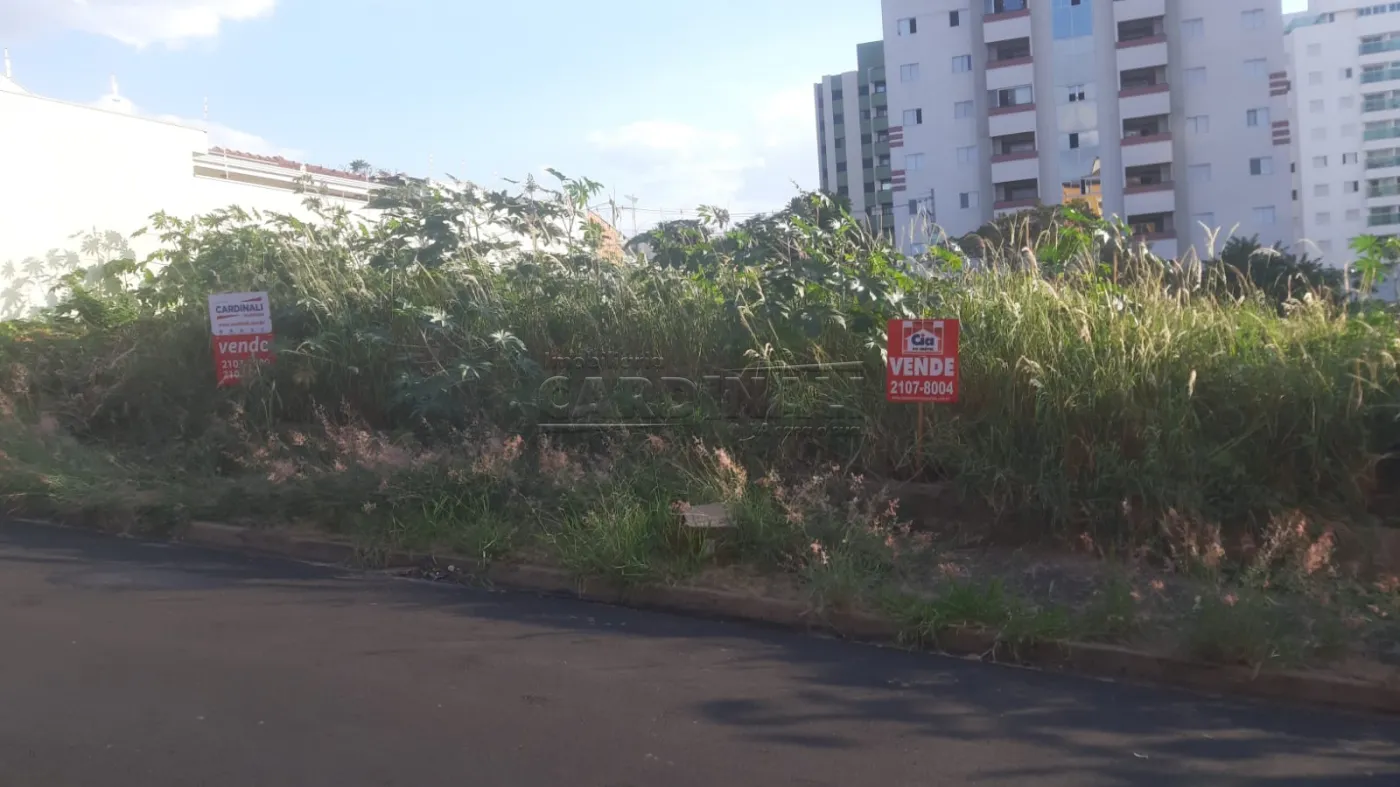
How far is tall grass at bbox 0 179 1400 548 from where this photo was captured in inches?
308

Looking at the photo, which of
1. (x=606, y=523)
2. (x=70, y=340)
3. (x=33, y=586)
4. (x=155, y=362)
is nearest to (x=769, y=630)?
(x=606, y=523)

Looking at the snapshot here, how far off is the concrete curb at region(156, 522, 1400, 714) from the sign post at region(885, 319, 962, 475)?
200cm

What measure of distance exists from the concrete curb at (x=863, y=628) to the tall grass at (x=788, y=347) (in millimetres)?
525

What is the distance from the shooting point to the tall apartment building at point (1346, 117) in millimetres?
79000

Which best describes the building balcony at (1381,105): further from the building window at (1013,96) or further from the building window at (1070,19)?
the building window at (1013,96)

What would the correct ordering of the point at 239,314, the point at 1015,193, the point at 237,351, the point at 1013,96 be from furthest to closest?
the point at 1015,193, the point at 1013,96, the point at 237,351, the point at 239,314

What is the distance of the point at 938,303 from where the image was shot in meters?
9.42

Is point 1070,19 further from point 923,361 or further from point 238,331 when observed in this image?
point 923,361

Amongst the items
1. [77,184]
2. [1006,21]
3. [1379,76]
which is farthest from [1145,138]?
[77,184]

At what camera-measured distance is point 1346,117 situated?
267ft

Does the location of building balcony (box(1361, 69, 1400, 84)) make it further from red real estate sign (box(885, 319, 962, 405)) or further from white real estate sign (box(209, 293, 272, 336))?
white real estate sign (box(209, 293, 272, 336))

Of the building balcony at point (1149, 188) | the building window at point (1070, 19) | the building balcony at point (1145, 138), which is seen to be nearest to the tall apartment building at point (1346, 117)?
the building balcony at point (1149, 188)

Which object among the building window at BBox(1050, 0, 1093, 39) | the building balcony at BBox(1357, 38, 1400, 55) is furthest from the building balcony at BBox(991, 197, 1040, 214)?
the building balcony at BBox(1357, 38, 1400, 55)

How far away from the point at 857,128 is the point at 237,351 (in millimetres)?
88781
